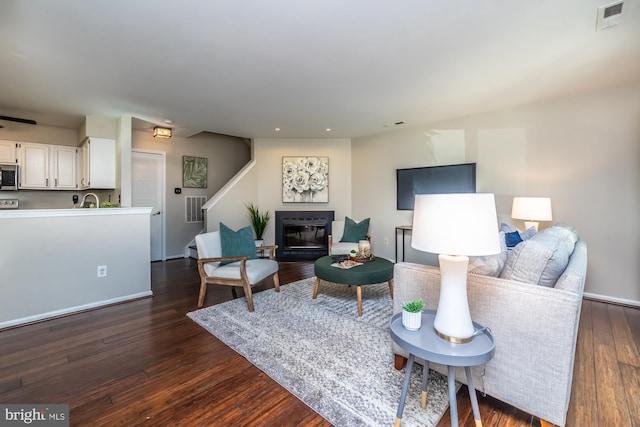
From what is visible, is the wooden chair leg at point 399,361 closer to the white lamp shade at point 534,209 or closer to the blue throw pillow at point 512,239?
the blue throw pillow at point 512,239

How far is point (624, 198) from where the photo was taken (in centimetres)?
306

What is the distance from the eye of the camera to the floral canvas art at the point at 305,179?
552 cm

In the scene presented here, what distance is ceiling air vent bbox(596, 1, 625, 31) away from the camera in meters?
1.81

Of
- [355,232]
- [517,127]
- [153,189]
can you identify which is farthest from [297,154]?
[517,127]

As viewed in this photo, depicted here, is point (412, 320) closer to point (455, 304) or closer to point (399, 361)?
point (455, 304)

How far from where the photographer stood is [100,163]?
397cm

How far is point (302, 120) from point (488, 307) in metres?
3.62

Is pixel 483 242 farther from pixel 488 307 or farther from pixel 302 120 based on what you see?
pixel 302 120

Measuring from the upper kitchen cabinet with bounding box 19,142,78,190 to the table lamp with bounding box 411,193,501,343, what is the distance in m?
5.42

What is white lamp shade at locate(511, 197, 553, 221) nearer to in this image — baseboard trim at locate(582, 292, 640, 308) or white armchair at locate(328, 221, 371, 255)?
baseboard trim at locate(582, 292, 640, 308)

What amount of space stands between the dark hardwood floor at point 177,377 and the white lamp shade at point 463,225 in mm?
946

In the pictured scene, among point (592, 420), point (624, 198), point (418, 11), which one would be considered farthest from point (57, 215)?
point (624, 198)

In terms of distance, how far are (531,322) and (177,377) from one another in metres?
2.06

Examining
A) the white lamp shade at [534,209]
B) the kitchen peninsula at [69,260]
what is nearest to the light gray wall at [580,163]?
the white lamp shade at [534,209]
